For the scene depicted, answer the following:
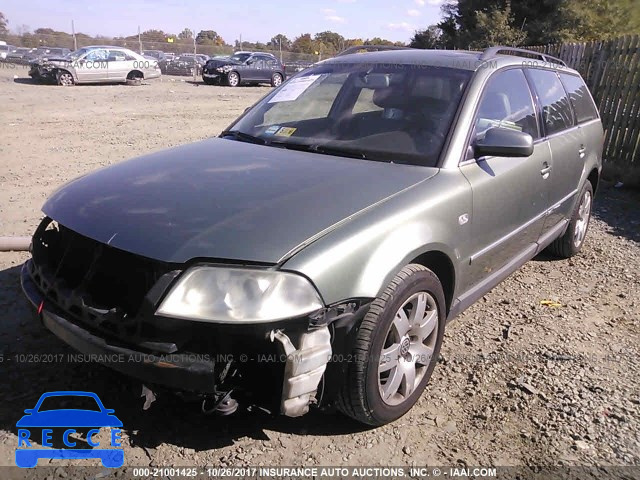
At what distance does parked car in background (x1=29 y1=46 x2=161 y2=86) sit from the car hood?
64.4 feet

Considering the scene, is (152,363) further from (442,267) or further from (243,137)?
(243,137)

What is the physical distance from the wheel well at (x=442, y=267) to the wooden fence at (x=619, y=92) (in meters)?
6.80

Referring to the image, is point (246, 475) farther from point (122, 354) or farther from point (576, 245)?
point (576, 245)

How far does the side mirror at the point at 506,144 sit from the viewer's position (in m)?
2.96

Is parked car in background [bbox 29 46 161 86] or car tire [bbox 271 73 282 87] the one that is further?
car tire [bbox 271 73 282 87]

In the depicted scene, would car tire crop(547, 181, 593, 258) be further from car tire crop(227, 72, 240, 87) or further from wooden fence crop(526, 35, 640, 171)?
car tire crop(227, 72, 240, 87)

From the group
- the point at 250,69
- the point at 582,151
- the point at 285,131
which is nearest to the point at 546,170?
the point at 582,151

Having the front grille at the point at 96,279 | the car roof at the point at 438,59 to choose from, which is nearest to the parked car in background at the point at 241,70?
the car roof at the point at 438,59

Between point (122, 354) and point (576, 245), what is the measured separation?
4.36 metres

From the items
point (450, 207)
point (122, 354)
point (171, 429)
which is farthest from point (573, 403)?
point (122, 354)

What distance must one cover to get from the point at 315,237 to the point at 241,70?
23740mm

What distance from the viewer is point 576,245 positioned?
5039 millimetres

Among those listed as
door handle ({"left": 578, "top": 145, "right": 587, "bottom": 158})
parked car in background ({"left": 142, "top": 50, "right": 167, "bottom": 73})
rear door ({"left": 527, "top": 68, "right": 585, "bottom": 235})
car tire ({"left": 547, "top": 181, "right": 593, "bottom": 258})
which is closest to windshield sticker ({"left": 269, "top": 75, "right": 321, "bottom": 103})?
rear door ({"left": 527, "top": 68, "right": 585, "bottom": 235})

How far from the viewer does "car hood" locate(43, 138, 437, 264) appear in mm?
2166
